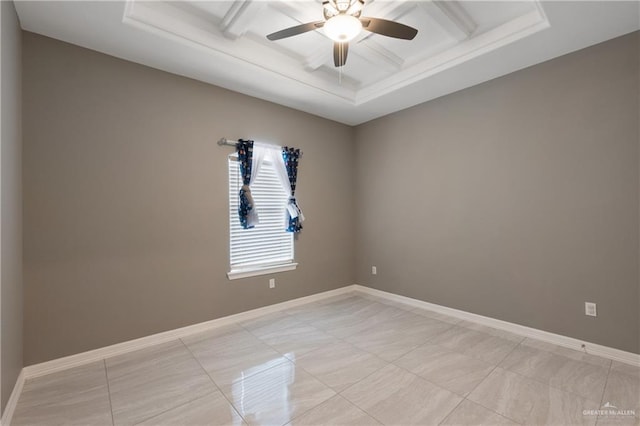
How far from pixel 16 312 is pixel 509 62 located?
4.79 metres

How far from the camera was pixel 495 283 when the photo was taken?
326cm

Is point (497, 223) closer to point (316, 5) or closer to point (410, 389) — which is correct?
point (410, 389)

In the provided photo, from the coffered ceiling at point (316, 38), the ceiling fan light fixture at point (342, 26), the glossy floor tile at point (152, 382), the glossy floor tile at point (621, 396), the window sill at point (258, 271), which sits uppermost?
the coffered ceiling at point (316, 38)

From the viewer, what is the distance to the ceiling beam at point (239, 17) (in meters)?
2.38

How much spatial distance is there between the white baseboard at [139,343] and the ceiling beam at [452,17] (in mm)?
3612

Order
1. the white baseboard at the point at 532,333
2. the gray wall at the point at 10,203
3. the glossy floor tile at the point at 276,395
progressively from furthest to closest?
the white baseboard at the point at 532,333
the glossy floor tile at the point at 276,395
the gray wall at the point at 10,203

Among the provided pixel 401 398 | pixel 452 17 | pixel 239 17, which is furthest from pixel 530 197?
pixel 239 17

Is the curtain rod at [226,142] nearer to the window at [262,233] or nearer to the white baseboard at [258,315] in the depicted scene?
the window at [262,233]

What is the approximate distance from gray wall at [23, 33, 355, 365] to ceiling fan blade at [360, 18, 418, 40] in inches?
79.9

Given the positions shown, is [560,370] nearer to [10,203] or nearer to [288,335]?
[288,335]

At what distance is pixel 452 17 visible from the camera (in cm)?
253

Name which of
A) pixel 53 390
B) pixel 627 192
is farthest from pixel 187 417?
pixel 627 192

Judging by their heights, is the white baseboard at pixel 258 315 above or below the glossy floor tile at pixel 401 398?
above

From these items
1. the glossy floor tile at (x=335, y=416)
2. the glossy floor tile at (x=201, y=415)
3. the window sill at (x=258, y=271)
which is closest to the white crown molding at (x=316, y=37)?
the window sill at (x=258, y=271)
